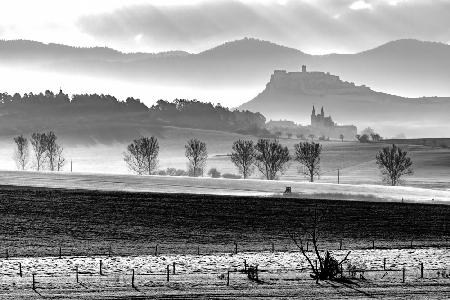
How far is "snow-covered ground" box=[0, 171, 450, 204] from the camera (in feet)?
351

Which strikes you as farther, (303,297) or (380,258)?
(380,258)

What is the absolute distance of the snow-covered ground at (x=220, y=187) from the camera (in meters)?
107

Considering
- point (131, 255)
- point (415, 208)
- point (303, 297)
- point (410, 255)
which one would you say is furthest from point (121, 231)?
point (415, 208)

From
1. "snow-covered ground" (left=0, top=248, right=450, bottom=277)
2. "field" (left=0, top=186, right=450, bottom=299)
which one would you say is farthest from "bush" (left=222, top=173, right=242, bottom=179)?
"snow-covered ground" (left=0, top=248, right=450, bottom=277)

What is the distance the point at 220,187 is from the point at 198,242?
5424cm

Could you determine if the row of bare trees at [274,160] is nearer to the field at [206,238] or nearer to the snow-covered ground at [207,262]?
the field at [206,238]

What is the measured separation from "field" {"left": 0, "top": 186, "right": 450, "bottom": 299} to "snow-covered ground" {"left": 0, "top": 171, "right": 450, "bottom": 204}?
9599mm

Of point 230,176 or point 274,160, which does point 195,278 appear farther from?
point 230,176

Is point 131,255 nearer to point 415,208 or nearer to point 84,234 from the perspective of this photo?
point 84,234

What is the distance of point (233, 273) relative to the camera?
49438mm

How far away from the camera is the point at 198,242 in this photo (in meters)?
64.8

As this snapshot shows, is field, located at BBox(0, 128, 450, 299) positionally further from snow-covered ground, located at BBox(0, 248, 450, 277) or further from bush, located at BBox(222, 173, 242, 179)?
bush, located at BBox(222, 173, 242, 179)

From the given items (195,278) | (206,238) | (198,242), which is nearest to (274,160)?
(206,238)

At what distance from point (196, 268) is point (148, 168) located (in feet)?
467
